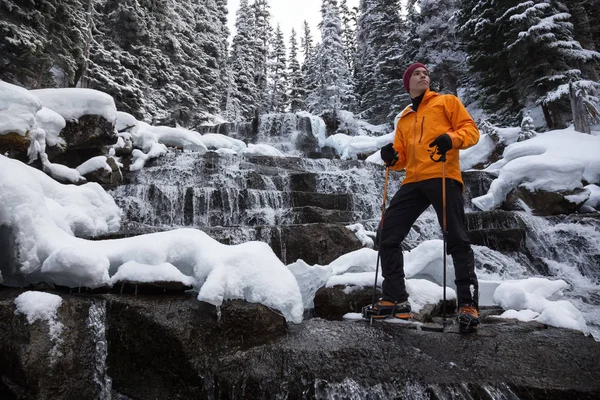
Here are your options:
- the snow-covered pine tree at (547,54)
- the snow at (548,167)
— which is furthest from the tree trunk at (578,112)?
the snow at (548,167)

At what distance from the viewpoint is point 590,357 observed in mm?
2719

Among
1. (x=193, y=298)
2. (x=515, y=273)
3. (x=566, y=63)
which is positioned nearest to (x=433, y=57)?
(x=566, y=63)

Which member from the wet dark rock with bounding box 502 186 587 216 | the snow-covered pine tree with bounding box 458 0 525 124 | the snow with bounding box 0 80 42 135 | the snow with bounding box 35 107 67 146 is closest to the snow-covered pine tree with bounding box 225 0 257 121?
the snow-covered pine tree with bounding box 458 0 525 124

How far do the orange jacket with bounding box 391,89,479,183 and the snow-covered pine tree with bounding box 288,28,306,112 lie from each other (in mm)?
40992

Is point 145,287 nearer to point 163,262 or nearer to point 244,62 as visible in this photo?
point 163,262

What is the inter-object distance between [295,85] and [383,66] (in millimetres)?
19400

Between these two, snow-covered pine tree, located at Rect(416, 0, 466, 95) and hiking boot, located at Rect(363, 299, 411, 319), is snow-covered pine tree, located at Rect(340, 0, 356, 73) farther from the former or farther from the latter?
hiking boot, located at Rect(363, 299, 411, 319)

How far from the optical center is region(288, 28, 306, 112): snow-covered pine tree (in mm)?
45250

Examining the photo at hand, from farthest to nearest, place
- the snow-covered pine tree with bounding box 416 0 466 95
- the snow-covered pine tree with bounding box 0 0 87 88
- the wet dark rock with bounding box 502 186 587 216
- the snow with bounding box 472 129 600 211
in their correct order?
1. the snow-covered pine tree with bounding box 416 0 466 95
2. the snow-covered pine tree with bounding box 0 0 87 88
3. the snow with bounding box 472 129 600 211
4. the wet dark rock with bounding box 502 186 587 216

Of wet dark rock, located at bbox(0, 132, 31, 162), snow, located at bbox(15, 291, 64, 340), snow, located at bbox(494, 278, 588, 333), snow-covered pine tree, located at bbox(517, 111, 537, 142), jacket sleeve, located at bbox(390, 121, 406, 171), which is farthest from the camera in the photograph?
snow-covered pine tree, located at bbox(517, 111, 537, 142)

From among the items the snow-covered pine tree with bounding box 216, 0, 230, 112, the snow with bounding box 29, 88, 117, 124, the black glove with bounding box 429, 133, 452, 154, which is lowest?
the black glove with bounding box 429, 133, 452, 154

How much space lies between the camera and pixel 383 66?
1158 inches

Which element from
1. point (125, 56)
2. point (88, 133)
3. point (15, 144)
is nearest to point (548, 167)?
point (88, 133)

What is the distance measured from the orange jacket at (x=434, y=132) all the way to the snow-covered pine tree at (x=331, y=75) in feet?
91.5
